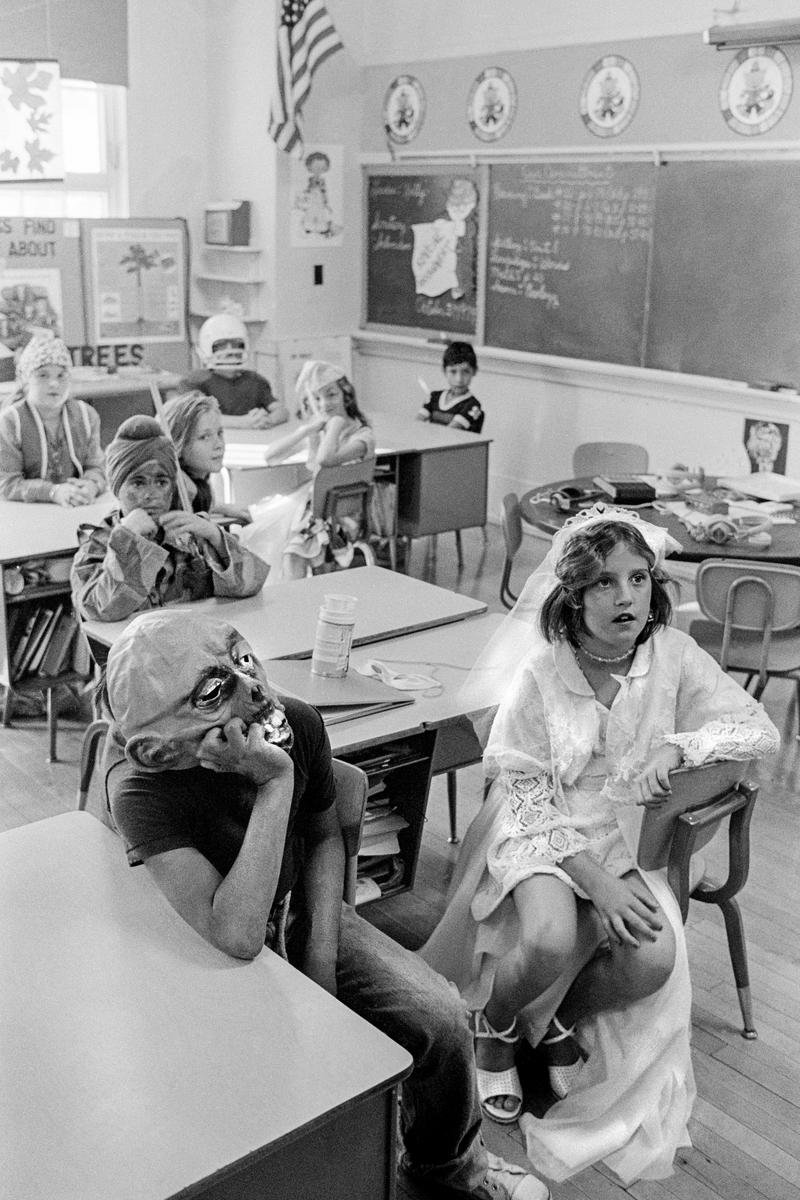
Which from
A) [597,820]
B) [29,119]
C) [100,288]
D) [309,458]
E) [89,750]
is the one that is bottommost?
[89,750]

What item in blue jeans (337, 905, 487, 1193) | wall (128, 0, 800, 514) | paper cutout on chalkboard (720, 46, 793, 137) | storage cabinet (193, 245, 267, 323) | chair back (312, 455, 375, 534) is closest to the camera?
blue jeans (337, 905, 487, 1193)

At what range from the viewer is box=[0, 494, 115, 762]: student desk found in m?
3.89

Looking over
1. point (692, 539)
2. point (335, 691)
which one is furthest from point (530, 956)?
point (692, 539)

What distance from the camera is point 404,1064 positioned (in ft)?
5.07

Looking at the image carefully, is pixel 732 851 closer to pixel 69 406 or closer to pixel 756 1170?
pixel 756 1170

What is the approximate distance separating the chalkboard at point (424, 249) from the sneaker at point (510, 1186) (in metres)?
5.88

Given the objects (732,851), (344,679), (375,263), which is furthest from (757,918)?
(375,263)

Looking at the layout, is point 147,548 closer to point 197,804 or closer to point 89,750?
point 89,750

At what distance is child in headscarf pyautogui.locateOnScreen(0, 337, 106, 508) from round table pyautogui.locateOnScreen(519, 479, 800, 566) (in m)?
1.58

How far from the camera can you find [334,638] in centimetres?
287

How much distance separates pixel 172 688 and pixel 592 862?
104 centimetres

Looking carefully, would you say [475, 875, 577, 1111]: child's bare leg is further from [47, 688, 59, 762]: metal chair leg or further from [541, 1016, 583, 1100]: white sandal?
[47, 688, 59, 762]: metal chair leg

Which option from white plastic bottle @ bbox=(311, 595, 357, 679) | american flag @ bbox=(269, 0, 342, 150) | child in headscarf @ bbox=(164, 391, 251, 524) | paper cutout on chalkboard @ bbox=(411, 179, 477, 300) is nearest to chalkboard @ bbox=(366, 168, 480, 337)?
paper cutout on chalkboard @ bbox=(411, 179, 477, 300)

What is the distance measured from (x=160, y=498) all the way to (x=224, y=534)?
202 millimetres
